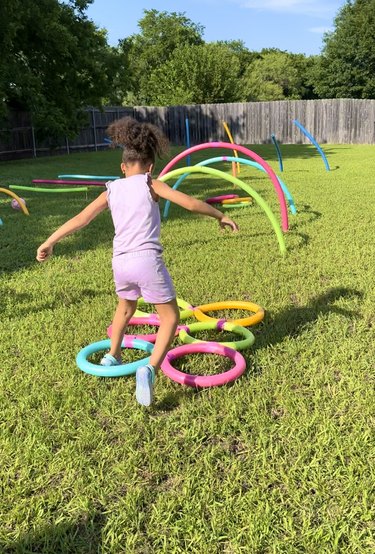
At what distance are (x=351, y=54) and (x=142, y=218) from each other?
3974cm

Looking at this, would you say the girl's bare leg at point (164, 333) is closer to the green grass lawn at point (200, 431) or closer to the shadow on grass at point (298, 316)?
the green grass lawn at point (200, 431)

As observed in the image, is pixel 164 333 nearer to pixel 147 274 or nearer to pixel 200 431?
pixel 147 274

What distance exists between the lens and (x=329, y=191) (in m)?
10.6

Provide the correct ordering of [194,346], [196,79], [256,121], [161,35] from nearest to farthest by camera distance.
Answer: [194,346] → [256,121] → [196,79] → [161,35]

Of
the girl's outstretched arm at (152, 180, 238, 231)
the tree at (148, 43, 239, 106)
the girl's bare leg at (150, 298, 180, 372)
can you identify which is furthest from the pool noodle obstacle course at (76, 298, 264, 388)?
the tree at (148, 43, 239, 106)

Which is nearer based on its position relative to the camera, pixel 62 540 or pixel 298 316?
pixel 62 540

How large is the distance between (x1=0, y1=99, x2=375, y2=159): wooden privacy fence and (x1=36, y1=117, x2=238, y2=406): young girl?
73.0ft

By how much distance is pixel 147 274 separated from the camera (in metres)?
2.75

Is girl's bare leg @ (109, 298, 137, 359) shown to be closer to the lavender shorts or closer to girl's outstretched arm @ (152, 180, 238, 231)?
the lavender shorts

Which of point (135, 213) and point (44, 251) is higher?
point (135, 213)

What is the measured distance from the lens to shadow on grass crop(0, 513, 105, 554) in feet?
6.26

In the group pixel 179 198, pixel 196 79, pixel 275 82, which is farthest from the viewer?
pixel 275 82

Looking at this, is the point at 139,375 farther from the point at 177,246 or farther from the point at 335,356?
the point at 177,246

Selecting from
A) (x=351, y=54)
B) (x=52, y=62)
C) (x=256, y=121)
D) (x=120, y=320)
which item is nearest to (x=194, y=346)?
(x=120, y=320)
